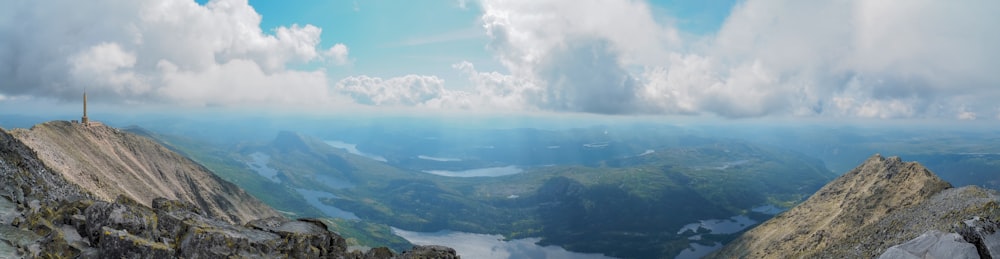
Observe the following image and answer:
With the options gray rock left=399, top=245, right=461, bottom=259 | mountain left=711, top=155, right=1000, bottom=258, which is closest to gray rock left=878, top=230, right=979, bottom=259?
mountain left=711, top=155, right=1000, bottom=258

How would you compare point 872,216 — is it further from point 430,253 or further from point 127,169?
point 127,169

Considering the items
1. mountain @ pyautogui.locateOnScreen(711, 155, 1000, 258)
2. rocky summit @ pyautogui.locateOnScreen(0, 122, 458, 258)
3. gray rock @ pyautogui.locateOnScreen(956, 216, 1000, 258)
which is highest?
rocky summit @ pyautogui.locateOnScreen(0, 122, 458, 258)

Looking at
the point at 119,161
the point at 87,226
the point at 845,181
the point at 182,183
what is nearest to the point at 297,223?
the point at 87,226

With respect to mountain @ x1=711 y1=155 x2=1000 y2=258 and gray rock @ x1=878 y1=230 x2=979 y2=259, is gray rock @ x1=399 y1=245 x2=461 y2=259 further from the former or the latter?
mountain @ x1=711 y1=155 x2=1000 y2=258

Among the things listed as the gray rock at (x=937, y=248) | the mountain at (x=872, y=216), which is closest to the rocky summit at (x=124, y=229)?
the gray rock at (x=937, y=248)

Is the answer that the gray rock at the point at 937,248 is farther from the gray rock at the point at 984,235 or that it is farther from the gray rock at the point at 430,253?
the gray rock at the point at 430,253

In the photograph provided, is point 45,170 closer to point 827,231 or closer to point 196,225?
point 196,225
